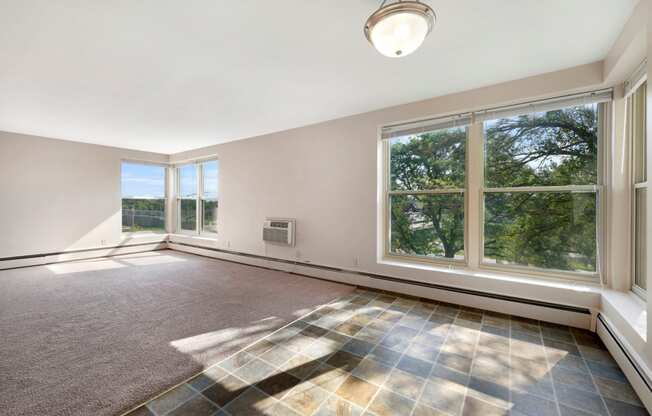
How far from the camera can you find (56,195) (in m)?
4.95

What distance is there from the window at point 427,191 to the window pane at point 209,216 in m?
4.01

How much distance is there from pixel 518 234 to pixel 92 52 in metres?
4.35

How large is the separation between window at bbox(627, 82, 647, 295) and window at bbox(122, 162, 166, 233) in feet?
26.0

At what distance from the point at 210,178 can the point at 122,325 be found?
13.0 feet

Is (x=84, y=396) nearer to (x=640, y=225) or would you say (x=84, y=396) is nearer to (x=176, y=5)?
(x=176, y=5)

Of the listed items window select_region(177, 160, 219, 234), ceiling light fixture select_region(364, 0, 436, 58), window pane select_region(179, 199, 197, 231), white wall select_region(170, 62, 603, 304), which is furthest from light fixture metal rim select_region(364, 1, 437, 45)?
window pane select_region(179, 199, 197, 231)

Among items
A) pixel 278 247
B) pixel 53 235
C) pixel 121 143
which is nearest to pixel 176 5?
pixel 278 247

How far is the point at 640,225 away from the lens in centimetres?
220

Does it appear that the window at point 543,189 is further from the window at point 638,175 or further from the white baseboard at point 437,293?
the white baseboard at point 437,293

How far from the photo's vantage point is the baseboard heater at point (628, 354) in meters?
1.53

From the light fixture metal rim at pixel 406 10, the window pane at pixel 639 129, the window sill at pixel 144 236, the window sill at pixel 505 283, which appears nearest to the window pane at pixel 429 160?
the window sill at pixel 505 283

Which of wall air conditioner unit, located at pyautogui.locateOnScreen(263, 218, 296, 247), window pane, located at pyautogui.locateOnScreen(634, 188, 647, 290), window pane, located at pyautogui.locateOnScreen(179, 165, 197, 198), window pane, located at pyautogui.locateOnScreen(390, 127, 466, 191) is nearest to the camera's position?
window pane, located at pyautogui.locateOnScreen(634, 188, 647, 290)

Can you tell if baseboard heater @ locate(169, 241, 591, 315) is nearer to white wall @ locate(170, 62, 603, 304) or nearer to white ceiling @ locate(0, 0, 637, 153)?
white wall @ locate(170, 62, 603, 304)

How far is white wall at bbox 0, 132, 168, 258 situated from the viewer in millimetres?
4527
